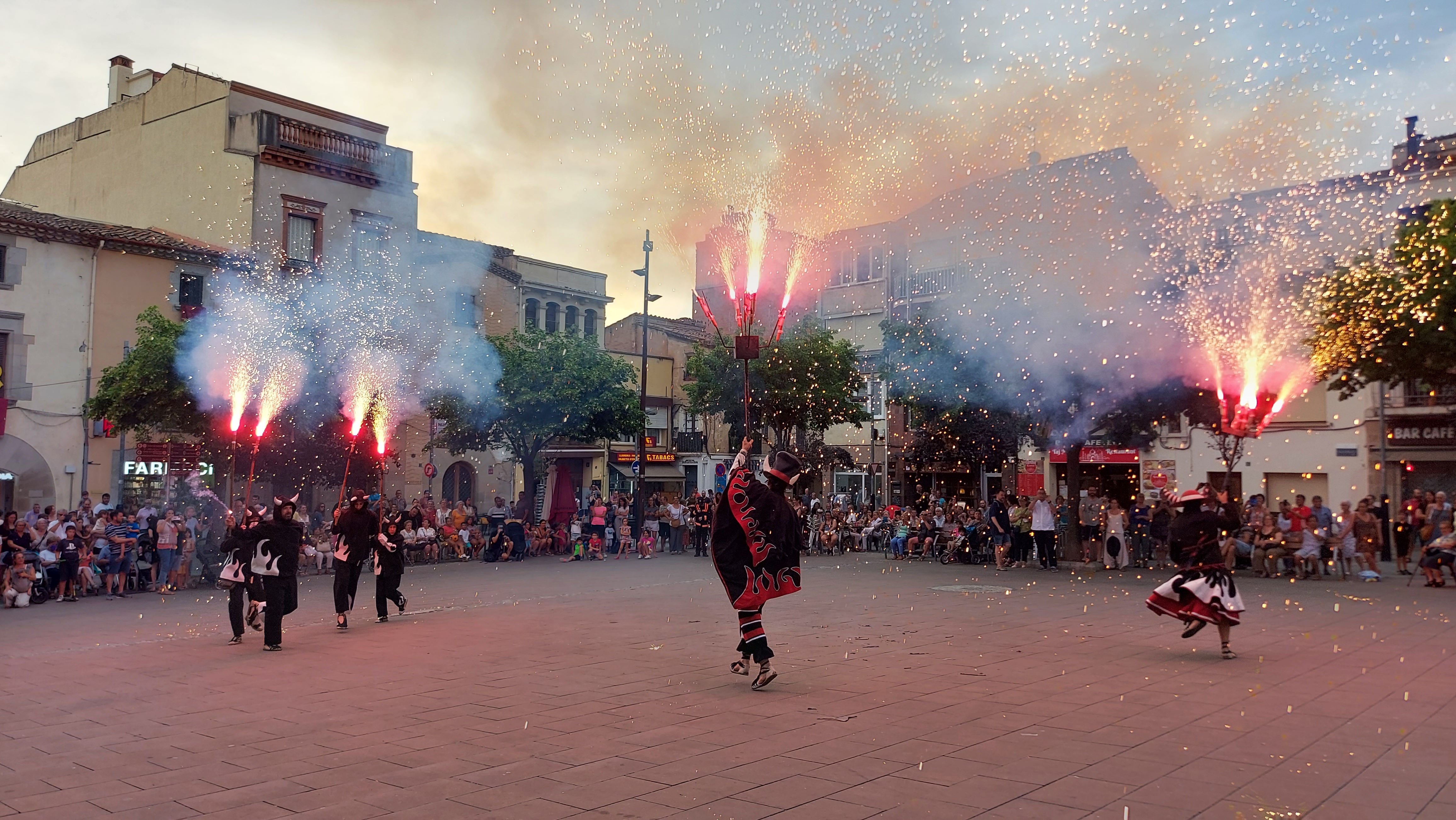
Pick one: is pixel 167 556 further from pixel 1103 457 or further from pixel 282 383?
pixel 1103 457

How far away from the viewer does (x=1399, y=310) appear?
1858 centimetres

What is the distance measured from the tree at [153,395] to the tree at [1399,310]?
22.0m

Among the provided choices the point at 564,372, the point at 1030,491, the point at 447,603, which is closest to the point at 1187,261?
the point at 447,603

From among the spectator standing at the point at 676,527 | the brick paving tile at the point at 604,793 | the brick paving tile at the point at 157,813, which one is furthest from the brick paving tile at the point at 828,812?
the spectator standing at the point at 676,527

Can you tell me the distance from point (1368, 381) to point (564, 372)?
18331 millimetres

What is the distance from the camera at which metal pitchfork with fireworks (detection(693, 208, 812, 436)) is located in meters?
10.5

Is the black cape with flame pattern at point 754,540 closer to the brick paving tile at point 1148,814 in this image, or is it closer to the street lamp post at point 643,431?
the brick paving tile at point 1148,814

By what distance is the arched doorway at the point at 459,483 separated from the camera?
1341 inches

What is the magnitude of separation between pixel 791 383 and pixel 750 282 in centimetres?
1823

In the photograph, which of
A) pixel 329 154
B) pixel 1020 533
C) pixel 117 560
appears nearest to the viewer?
pixel 117 560

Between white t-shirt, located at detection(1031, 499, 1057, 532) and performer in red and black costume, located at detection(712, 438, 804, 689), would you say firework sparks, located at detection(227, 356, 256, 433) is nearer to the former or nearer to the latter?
performer in red and black costume, located at detection(712, 438, 804, 689)

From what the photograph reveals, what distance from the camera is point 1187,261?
1714 centimetres

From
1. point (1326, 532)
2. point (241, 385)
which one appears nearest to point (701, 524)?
point (241, 385)

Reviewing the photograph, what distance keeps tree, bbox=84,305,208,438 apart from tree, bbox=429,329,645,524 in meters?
6.00
